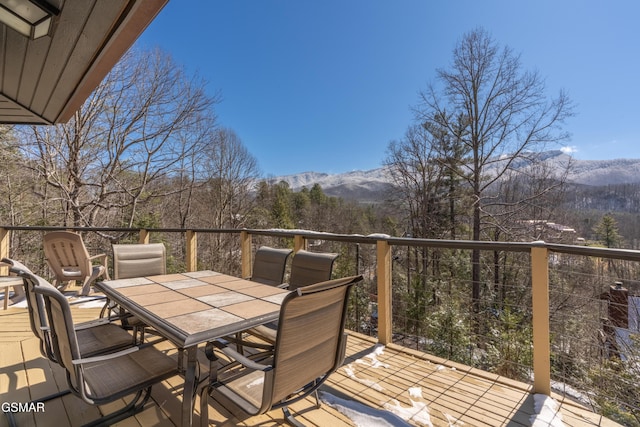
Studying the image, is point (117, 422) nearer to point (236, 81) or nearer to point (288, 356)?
point (288, 356)

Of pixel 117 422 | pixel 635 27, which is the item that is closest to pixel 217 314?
pixel 117 422

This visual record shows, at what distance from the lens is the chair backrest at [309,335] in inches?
48.5

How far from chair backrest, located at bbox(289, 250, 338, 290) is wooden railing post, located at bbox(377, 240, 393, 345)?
0.64 m

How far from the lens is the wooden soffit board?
6.26 feet

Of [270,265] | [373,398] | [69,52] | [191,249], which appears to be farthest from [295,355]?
[191,249]

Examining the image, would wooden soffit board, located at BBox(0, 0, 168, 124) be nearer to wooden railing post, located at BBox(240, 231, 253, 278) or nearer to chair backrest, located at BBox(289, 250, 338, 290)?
chair backrest, located at BBox(289, 250, 338, 290)

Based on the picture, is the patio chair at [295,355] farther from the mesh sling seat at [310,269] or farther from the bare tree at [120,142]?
the bare tree at [120,142]

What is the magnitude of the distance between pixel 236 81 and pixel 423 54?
354 inches

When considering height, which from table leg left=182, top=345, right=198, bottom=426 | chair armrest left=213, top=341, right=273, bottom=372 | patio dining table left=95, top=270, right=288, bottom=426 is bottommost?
table leg left=182, top=345, right=198, bottom=426

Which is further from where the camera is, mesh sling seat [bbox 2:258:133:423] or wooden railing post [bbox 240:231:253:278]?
wooden railing post [bbox 240:231:253:278]

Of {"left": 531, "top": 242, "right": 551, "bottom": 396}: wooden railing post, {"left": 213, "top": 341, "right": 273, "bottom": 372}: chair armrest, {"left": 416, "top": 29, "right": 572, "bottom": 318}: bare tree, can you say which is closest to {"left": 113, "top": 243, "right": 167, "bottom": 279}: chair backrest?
{"left": 213, "top": 341, "right": 273, "bottom": 372}: chair armrest

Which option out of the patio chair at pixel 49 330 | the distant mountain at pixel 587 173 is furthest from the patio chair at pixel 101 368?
the distant mountain at pixel 587 173

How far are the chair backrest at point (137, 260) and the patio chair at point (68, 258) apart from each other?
1589 millimetres

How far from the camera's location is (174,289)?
220cm
